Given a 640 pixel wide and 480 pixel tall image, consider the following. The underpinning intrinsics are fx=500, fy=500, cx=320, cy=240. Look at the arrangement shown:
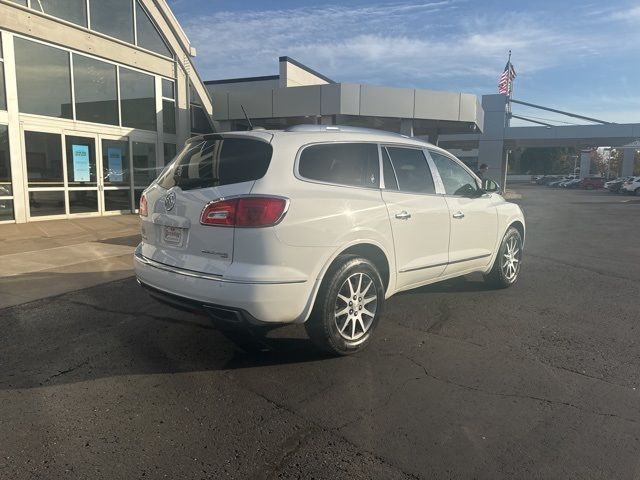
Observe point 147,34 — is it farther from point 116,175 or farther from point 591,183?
point 591,183

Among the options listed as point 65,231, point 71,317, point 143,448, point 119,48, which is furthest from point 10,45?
point 143,448

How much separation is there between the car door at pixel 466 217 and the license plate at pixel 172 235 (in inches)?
106

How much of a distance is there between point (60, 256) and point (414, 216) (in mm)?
6362

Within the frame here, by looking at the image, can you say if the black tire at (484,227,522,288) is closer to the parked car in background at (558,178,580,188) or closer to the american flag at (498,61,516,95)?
the american flag at (498,61,516,95)

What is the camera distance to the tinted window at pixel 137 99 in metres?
15.0

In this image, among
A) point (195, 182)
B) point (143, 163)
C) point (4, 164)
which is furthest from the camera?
point (143, 163)

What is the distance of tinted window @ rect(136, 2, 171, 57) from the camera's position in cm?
1526

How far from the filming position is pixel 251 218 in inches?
138

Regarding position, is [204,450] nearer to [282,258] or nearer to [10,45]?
[282,258]

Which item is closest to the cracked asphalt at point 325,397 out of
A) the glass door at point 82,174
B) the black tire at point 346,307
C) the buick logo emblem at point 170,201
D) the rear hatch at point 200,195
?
the black tire at point 346,307

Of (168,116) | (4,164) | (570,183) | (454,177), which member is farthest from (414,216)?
(570,183)

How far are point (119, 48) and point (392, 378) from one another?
46.5ft

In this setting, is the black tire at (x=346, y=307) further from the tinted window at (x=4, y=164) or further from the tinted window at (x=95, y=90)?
the tinted window at (x=95, y=90)

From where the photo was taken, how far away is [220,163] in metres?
3.88
